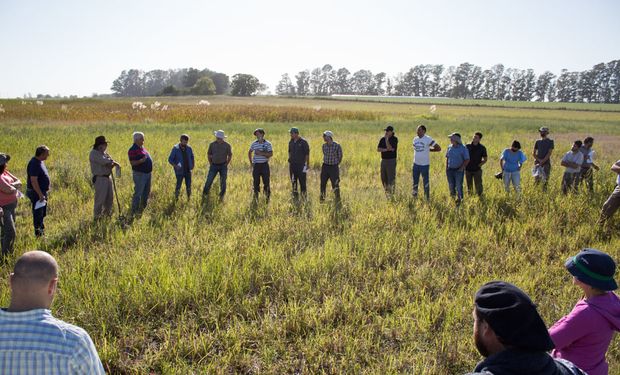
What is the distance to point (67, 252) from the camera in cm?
585

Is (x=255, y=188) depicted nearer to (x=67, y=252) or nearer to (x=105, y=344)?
(x=67, y=252)

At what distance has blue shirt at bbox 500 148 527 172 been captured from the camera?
887 cm

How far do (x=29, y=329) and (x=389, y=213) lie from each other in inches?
253

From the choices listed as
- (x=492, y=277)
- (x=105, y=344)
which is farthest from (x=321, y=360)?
(x=492, y=277)

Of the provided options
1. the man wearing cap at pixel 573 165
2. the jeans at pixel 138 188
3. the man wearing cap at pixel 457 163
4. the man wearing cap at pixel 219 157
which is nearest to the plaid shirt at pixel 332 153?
the man wearing cap at pixel 219 157

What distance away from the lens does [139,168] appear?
797cm

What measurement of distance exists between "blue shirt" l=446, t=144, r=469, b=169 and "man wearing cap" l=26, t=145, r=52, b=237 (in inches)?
303

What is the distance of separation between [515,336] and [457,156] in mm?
7668

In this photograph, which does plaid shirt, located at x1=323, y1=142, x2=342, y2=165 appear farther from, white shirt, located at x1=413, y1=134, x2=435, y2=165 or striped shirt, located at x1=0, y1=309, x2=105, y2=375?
striped shirt, located at x1=0, y1=309, x2=105, y2=375

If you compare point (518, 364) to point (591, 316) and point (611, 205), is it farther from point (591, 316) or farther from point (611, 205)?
point (611, 205)

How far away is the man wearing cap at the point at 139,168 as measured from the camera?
7836mm

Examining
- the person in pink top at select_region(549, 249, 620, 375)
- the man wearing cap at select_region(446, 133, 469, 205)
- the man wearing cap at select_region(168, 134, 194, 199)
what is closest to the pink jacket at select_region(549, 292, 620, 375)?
the person in pink top at select_region(549, 249, 620, 375)

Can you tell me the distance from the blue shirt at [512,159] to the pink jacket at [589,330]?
281 inches

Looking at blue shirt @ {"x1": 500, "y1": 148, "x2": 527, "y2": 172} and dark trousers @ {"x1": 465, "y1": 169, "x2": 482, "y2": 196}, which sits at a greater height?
blue shirt @ {"x1": 500, "y1": 148, "x2": 527, "y2": 172}
